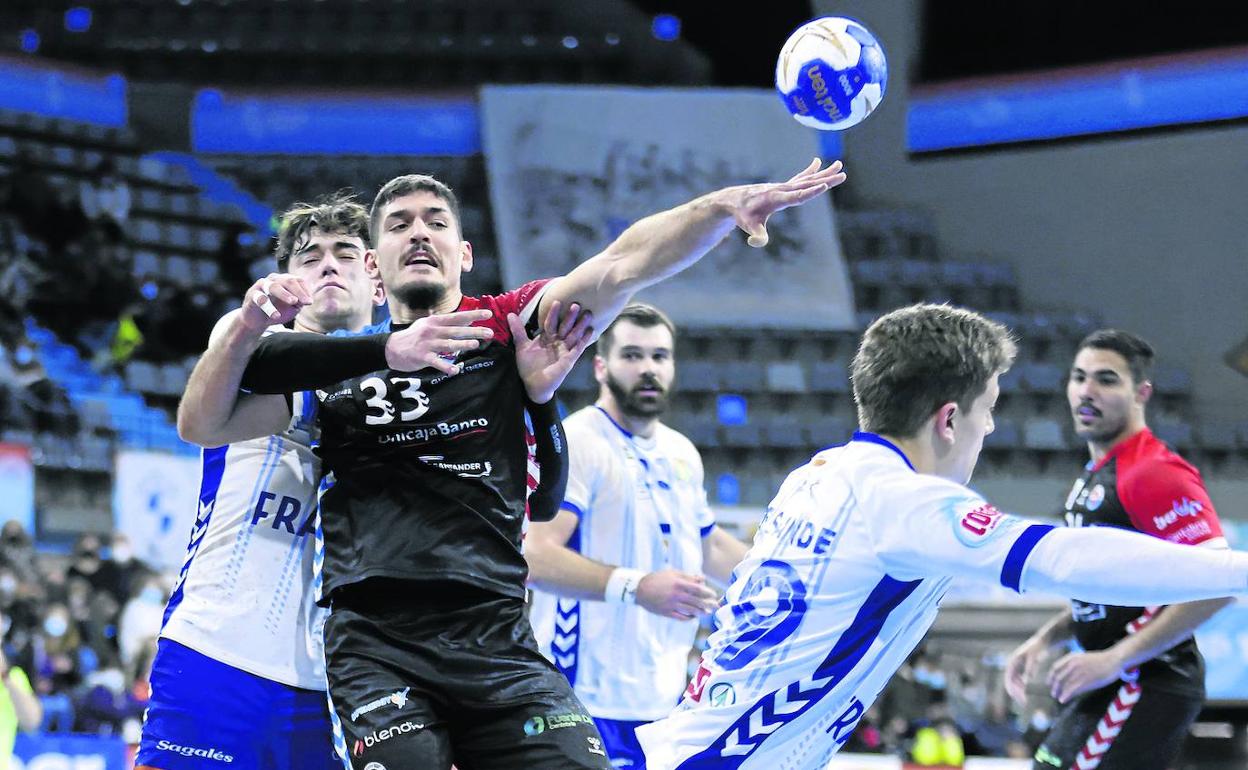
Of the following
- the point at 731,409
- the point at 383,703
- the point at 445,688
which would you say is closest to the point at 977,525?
the point at 445,688

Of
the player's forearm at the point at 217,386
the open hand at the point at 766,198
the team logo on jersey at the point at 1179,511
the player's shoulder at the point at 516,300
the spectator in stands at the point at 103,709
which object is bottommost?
the spectator in stands at the point at 103,709

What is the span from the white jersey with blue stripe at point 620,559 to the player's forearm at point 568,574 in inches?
15.2

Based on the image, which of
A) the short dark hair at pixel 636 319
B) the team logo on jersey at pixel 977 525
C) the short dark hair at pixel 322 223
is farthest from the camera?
the short dark hair at pixel 636 319

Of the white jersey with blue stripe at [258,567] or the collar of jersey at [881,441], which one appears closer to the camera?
the collar of jersey at [881,441]

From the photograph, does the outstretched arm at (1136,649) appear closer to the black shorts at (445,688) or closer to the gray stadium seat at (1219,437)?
the black shorts at (445,688)

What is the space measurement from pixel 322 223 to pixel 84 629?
8744mm

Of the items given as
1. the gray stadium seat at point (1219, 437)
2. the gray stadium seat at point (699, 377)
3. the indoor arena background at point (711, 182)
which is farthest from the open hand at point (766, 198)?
the gray stadium seat at point (1219, 437)

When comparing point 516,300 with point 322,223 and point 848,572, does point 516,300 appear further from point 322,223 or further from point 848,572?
point 848,572

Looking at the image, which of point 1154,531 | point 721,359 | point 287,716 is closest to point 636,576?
point 287,716

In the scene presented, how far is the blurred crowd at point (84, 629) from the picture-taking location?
11.2m

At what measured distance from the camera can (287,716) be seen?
4438 mm

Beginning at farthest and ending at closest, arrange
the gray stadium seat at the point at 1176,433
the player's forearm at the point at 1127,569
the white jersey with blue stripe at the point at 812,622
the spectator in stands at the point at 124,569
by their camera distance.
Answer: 1. the gray stadium seat at the point at 1176,433
2. the spectator in stands at the point at 124,569
3. the white jersey with blue stripe at the point at 812,622
4. the player's forearm at the point at 1127,569

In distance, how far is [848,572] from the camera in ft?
11.0

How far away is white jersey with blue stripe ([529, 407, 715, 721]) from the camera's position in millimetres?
6242
